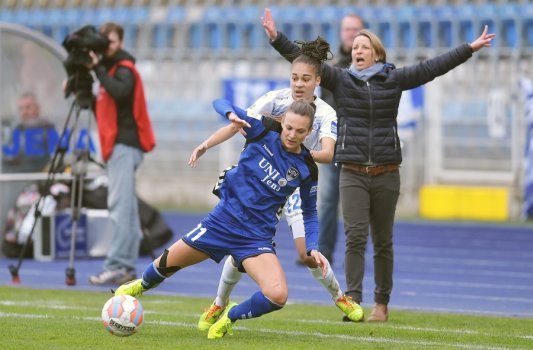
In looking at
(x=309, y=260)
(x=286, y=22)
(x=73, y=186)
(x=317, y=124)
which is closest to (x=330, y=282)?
(x=309, y=260)

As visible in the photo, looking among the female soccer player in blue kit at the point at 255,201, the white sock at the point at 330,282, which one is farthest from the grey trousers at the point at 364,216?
the female soccer player in blue kit at the point at 255,201

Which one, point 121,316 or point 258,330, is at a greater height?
point 121,316

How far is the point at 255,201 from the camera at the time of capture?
7738 mm

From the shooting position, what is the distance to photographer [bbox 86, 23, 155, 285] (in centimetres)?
1163

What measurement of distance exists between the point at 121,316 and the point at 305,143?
185 centimetres

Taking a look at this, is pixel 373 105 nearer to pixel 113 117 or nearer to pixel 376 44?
pixel 376 44

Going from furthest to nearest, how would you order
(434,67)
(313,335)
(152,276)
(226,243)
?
(434,67) < (313,335) < (152,276) < (226,243)

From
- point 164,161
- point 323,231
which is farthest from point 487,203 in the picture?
point 323,231

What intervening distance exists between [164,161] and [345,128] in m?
14.6

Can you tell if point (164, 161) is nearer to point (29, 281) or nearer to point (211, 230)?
point (29, 281)

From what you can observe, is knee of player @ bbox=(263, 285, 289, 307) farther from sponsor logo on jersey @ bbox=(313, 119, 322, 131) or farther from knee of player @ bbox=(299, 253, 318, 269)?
sponsor logo on jersey @ bbox=(313, 119, 322, 131)

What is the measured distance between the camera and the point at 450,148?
828 inches

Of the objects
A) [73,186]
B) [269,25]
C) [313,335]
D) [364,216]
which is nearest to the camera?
[313,335]

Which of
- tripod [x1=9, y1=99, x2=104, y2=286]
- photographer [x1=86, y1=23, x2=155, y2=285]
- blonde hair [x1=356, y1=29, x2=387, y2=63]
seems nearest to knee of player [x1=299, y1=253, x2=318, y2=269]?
blonde hair [x1=356, y1=29, x2=387, y2=63]
